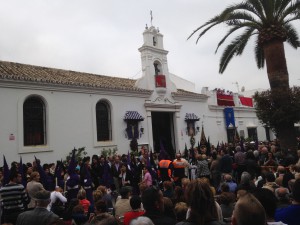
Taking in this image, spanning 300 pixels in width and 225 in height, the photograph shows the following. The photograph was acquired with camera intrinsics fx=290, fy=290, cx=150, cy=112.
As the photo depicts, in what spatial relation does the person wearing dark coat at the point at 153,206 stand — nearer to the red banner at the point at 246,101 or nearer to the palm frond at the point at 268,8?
the palm frond at the point at 268,8

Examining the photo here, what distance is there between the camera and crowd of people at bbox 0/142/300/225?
2850 millimetres

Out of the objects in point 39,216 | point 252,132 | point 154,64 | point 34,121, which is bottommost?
point 39,216

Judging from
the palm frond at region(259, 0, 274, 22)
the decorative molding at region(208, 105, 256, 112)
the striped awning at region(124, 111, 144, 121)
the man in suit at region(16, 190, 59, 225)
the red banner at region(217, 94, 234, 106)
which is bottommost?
the man in suit at region(16, 190, 59, 225)

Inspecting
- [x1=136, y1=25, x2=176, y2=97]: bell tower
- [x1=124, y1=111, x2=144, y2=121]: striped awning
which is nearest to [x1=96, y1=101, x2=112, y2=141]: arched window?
[x1=124, y1=111, x2=144, y2=121]: striped awning

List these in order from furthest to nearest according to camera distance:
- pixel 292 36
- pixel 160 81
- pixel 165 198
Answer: pixel 160 81 < pixel 292 36 < pixel 165 198

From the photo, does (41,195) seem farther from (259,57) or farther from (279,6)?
(259,57)

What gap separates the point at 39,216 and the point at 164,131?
16.5 meters

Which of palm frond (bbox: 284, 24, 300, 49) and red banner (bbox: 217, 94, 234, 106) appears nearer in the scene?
palm frond (bbox: 284, 24, 300, 49)

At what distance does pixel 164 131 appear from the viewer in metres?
20.3

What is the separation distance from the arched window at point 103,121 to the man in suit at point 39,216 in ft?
39.7

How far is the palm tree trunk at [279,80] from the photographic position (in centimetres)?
1225

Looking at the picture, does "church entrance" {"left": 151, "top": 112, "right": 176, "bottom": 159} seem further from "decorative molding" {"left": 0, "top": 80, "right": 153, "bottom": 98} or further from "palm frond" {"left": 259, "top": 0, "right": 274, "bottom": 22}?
"palm frond" {"left": 259, "top": 0, "right": 274, "bottom": 22}

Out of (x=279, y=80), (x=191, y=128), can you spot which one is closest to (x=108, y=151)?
(x=191, y=128)

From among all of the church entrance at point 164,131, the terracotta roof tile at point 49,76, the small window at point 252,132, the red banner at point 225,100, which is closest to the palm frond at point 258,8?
the terracotta roof tile at point 49,76
